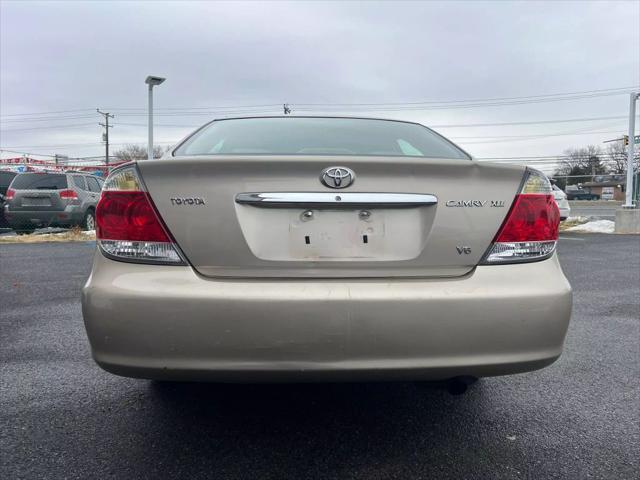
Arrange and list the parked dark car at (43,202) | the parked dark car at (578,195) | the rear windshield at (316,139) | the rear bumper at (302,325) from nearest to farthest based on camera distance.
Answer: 1. the rear bumper at (302,325)
2. the rear windshield at (316,139)
3. the parked dark car at (43,202)
4. the parked dark car at (578,195)

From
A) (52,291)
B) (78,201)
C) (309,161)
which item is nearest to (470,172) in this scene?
(309,161)

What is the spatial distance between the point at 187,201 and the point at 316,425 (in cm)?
123

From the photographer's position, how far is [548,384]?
117 inches

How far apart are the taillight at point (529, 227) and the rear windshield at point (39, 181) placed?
12284 millimetres

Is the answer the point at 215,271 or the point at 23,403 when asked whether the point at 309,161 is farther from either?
the point at 23,403

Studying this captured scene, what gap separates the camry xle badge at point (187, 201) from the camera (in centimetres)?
187

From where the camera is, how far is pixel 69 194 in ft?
40.2

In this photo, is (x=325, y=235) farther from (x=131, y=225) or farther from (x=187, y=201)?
(x=131, y=225)

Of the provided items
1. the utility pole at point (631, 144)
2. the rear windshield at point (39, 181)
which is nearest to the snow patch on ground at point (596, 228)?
the utility pole at point (631, 144)

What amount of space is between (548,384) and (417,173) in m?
1.75

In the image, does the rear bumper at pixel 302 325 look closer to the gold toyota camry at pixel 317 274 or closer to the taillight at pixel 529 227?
the gold toyota camry at pixel 317 274

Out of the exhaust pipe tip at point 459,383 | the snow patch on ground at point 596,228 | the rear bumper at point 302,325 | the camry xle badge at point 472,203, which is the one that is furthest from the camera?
the snow patch on ground at point 596,228

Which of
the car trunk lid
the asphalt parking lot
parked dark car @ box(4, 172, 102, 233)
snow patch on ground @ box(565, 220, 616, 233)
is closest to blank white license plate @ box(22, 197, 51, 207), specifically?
parked dark car @ box(4, 172, 102, 233)

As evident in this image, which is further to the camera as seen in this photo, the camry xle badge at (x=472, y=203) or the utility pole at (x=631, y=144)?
the utility pole at (x=631, y=144)
